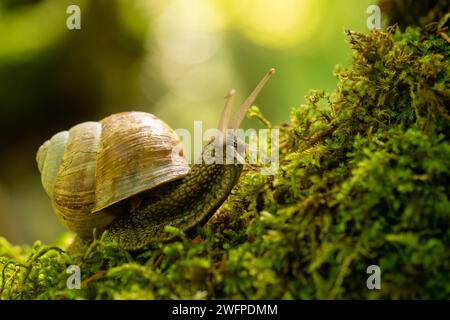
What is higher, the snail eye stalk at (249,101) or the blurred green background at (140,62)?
the blurred green background at (140,62)

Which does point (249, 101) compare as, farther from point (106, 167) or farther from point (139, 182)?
point (106, 167)

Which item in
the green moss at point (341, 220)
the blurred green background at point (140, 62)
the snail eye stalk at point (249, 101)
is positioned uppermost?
the blurred green background at point (140, 62)

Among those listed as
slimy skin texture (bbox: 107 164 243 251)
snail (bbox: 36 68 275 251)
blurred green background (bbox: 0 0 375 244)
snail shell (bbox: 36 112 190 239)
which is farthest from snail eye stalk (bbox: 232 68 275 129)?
blurred green background (bbox: 0 0 375 244)

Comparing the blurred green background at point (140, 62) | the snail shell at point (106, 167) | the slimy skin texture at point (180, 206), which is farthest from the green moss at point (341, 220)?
the blurred green background at point (140, 62)

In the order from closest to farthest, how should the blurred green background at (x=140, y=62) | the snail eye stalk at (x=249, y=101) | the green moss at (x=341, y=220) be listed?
1. the green moss at (x=341, y=220)
2. the snail eye stalk at (x=249, y=101)
3. the blurred green background at (x=140, y=62)

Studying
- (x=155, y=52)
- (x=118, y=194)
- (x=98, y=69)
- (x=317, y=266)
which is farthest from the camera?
(x=155, y=52)

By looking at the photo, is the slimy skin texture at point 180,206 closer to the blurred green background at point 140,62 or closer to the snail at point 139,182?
the snail at point 139,182

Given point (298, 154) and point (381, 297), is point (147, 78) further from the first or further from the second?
point (381, 297)

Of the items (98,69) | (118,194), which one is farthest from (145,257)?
(98,69)
